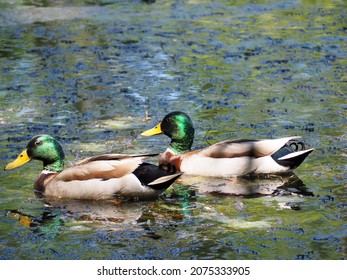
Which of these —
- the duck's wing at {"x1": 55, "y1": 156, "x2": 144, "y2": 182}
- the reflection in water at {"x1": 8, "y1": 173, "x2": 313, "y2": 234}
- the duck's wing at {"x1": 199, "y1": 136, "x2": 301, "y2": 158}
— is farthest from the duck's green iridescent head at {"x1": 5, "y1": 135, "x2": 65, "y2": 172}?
the duck's wing at {"x1": 199, "y1": 136, "x2": 301, "y2": 158}

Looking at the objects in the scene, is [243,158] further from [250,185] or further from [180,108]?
[180,108]

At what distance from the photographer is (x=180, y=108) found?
475 inches

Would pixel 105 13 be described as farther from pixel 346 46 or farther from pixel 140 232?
pixel 140 232

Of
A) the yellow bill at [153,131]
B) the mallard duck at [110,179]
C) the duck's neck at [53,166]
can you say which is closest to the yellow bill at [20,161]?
the duck's neck at [53,166]

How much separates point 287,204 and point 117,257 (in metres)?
1.93

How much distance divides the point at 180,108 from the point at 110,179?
11.2ft

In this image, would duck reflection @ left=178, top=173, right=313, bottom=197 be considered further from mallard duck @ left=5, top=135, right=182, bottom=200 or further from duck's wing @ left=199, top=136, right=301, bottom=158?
mallard duck @ left=5, top=135, right=182, bottom=200

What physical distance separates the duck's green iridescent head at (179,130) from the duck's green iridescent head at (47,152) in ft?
4.17

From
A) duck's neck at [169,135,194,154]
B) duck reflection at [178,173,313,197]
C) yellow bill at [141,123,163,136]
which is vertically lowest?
duck reflection at [178,173,313,197]

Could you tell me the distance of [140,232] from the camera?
25.5ft

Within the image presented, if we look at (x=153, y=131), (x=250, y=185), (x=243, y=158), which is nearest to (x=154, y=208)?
(x=250, y=185)

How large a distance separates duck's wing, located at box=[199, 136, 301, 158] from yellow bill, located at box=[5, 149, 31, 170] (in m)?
1.82

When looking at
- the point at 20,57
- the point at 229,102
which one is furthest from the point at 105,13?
the point at 229,102

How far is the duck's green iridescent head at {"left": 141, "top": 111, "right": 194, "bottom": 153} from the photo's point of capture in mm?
9938
